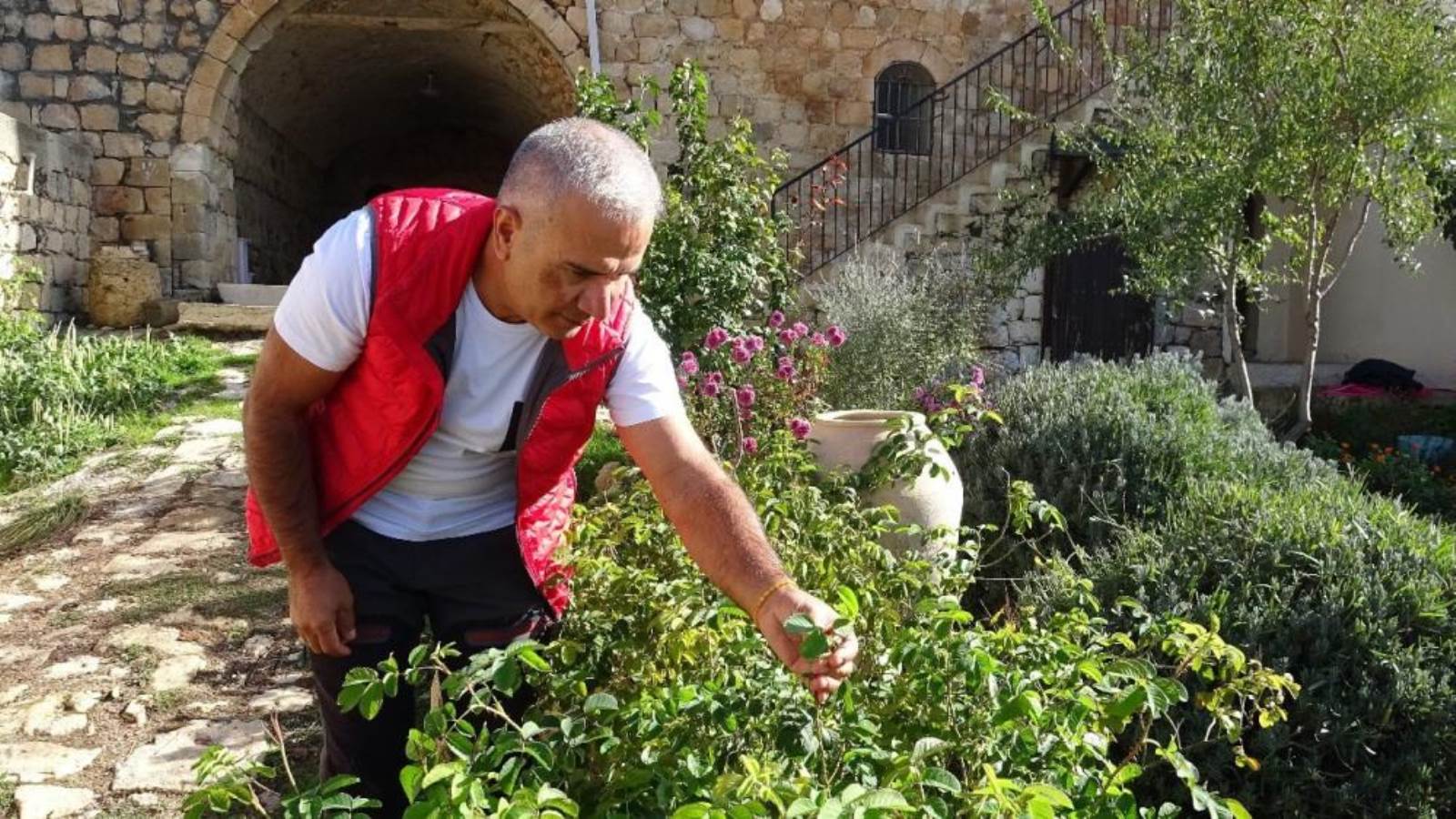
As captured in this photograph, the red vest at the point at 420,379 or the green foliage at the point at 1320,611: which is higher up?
the red vest at the point at 420,379

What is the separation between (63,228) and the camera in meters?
9.45

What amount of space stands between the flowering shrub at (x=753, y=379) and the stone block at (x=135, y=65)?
26.2 feet

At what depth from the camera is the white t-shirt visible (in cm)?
171

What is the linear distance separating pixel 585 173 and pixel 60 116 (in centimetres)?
1057

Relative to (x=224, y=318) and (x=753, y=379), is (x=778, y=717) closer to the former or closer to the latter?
(x=753, y=379)

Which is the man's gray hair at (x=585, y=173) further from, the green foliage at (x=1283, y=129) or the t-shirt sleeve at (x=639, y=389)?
the green foliage at (x=1283, y=129)

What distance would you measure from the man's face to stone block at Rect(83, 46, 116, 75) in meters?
10.3

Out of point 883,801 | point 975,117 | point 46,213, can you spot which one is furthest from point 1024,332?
point 883,801

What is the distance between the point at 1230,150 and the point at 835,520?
4.80 metres

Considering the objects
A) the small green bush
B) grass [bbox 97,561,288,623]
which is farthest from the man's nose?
grass [bbox 97,561,288,623]

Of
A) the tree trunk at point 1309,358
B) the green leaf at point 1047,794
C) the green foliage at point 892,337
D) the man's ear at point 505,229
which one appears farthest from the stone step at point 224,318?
the green leaf at point 1047,794

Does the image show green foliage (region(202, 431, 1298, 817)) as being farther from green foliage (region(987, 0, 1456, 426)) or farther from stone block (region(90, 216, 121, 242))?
stone block (region(90, 216, 121, 242))

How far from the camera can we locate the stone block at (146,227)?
33.7ft

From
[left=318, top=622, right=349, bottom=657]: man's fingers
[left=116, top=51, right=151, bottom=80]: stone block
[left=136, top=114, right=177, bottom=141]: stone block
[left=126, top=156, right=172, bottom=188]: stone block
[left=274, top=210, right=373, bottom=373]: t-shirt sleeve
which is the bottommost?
[left=318, top=622, right=349, bottom=657]: man's fingers
